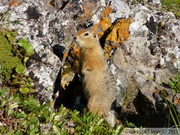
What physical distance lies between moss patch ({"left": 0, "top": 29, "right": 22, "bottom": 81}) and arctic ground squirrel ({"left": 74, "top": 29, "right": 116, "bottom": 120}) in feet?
5.65

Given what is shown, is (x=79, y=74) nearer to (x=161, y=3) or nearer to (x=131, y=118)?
(x=131, y=118)

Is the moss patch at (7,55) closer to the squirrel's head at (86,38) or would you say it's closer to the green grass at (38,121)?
the green grass at (38,121)

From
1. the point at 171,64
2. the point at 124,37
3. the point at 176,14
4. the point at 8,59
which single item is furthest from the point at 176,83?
the point at 8,59

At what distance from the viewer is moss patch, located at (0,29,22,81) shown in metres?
8.48

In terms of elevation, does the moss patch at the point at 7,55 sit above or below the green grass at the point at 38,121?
above

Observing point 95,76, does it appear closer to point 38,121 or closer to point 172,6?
point 38,121

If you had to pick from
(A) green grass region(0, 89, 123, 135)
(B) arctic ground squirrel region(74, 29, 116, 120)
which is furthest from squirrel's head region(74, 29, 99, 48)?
(A) green grass region(0, 89, 123, 135)

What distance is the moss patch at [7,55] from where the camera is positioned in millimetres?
8484

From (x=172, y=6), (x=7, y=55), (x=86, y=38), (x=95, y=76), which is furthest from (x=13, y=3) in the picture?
(x=172, y=6)

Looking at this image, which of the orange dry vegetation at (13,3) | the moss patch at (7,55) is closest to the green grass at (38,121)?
the moss patch at (7,55)

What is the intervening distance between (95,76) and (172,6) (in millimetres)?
5244

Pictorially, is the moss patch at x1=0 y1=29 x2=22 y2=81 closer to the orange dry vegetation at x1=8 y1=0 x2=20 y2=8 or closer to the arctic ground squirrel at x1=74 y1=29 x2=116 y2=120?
the orange dry vegetation at x1=8 y1=0 x2=20 y2=8

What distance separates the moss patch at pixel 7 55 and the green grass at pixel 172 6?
5.94 metres

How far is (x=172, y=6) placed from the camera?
13539mm
